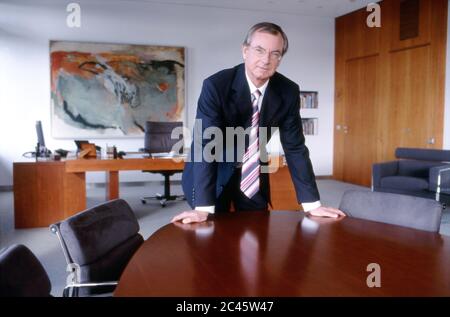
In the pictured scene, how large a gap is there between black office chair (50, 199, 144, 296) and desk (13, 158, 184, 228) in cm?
305

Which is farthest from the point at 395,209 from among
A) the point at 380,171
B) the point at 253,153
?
the point at 380,171

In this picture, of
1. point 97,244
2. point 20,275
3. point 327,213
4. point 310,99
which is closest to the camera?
point 20,275

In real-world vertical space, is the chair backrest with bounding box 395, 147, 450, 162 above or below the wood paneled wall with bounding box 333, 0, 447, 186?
below

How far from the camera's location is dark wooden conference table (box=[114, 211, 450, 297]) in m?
0.99

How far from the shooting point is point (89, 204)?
602 cm

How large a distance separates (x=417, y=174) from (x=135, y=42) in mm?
4939

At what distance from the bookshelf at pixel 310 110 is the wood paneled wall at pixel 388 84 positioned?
419 mm

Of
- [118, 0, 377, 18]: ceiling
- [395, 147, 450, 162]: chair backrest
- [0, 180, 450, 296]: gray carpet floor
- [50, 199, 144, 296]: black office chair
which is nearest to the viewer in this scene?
[50, 199, 144, 296]: black office chair

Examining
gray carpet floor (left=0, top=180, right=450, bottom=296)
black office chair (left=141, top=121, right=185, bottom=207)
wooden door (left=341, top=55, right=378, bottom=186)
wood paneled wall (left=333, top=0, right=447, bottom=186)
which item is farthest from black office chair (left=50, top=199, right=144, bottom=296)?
wooden door (left=341, top=55, right=378, bottom=186)

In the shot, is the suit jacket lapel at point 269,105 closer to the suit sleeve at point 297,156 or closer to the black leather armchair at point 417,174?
the suit sleeve at point 297,156

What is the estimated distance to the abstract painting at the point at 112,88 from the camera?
7160 millimetres

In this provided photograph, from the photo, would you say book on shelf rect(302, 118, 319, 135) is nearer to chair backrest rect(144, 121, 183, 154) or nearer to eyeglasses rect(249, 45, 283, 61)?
chair backrest rect(144, 121, 183, 154)

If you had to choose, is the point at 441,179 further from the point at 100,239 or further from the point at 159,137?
the point at 100,239

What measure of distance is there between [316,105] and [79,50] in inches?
176
